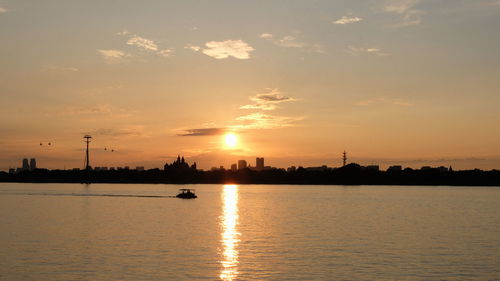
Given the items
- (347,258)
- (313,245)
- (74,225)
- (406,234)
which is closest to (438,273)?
(347,258)

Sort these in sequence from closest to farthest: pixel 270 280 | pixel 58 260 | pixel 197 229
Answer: pixel 270 280
pixel 58 260
pixel 197 229

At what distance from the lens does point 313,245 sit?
77062 millimetres

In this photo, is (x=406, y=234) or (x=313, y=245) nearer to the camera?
(x=313, y=245)

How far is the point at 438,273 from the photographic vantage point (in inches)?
2192

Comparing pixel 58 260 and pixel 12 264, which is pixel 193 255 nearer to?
pixel 58 260

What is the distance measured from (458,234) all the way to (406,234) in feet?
30.8

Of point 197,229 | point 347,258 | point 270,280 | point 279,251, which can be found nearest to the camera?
point 270,280

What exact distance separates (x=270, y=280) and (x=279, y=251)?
19.6 m

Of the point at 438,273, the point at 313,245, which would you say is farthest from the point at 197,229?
the point at 438,273

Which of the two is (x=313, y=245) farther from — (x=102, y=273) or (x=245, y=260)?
(x=102, y=273)

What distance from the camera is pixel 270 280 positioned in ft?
168

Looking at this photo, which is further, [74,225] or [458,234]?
[74,225]

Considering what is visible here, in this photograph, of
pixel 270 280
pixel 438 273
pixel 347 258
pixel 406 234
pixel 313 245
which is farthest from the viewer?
pixel 406 234

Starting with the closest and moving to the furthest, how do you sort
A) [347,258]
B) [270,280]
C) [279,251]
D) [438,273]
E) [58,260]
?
[270,280] < [438,273] < [58,260] < [347,258] < [279,251]
